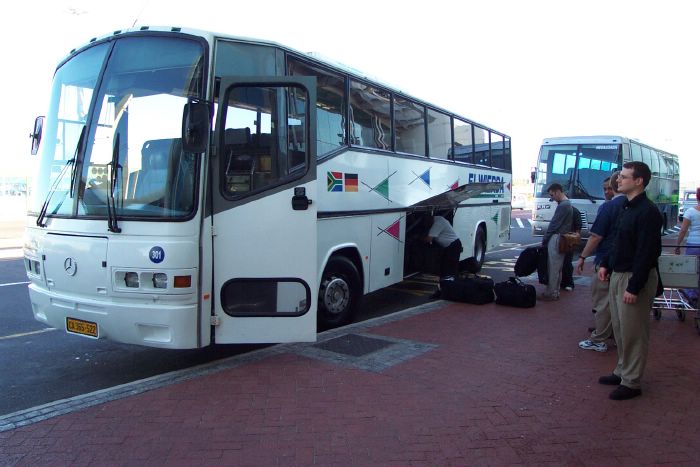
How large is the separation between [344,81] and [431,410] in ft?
15.0

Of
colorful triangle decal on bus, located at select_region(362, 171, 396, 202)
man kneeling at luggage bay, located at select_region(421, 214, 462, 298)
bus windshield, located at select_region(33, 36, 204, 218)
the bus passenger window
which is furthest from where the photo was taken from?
man kneeling at luggage bay, located at select_region(421, 214, 462, 298)

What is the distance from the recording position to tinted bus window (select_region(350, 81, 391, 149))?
294 inches

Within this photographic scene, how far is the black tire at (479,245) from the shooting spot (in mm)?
12676

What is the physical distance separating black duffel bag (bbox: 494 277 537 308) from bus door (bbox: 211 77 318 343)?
4283 mm

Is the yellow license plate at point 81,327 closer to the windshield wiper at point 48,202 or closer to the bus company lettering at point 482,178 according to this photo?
the windshield wiper at point 48,202

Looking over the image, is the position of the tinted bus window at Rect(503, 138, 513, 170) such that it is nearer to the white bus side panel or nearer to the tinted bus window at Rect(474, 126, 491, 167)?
the tinted bus window at Rect(474, 126, 491, 167)

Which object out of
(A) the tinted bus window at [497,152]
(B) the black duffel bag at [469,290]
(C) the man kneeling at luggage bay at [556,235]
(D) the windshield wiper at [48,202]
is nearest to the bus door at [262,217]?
(D) the windshield wiper at [48,202]

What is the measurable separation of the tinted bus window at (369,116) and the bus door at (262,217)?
2.01 m

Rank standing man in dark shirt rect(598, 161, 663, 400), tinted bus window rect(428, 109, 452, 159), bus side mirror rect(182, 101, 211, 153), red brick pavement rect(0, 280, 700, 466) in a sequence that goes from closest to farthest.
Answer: red brick pavement rect(0, 280, 700, 466) → standing man in dark shirt rect(598, 161, 663, 400) → bus side mirror rect(182, 101, 211, 153) → tinted bus window rect(428, 109, 452, 159)

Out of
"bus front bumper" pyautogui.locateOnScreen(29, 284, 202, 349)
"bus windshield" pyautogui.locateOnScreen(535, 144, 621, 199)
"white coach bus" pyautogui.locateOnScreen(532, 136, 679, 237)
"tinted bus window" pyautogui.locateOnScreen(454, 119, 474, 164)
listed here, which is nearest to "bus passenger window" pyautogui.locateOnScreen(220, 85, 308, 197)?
"bus front bumper" pyautogui.locateOnScreen(29, 284, 202, 349)

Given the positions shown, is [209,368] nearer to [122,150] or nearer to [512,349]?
[122,150]

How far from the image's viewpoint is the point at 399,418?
4305 millimetres

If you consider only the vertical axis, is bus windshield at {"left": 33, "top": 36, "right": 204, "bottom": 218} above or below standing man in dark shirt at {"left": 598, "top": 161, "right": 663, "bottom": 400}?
above

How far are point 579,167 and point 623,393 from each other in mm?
14616
